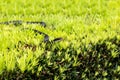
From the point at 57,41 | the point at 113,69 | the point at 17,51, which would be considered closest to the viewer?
the point at 17,51

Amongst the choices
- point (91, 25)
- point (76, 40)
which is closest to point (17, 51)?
point (76, 40)

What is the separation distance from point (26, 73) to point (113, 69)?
137 centimetres

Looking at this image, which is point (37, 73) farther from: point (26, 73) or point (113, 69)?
point (113, 69)

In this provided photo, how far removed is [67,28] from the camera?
185 inches

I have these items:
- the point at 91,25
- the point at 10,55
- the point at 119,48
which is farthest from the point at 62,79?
the point at 91,25

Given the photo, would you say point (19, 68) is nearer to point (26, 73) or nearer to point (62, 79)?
point (26, 73)

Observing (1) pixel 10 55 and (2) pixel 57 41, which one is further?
(2) pixel 57 41

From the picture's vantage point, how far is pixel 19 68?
313 cm

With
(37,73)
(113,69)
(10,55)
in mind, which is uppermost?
(10,55)

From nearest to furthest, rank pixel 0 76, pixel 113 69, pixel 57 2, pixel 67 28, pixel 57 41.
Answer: pixel 0 76
pixel 57 41
pixel 113 69
pixel 67 28
pixel 57 2

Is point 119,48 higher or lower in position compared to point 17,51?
lower

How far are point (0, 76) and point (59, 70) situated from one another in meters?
0.68

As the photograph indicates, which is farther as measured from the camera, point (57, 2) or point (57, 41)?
point (57, 2)

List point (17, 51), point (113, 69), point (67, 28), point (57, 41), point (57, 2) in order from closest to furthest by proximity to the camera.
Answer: point (17, 51)
point (57, 41)
point (113, 69)
point (67, 28)
point (57, 2)
